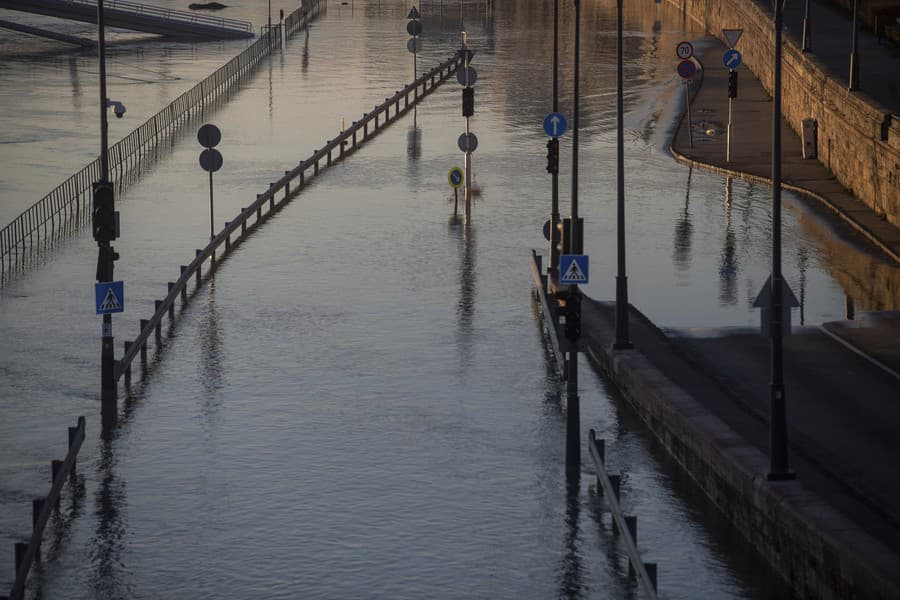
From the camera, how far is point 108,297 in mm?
28562

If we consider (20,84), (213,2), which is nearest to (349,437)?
(20,84)

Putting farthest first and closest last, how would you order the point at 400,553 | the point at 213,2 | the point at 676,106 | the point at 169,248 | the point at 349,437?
the point at 213,2
the point at 676,106
the point at 169,248
the point at 349,437
the point at 400,553

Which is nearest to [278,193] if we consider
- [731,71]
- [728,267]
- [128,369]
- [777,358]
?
[728,267]

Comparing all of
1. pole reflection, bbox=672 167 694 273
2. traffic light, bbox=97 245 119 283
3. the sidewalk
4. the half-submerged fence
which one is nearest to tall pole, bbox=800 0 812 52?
the sidewalk

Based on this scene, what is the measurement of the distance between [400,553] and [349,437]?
564 centimetres

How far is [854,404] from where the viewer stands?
1091 inches

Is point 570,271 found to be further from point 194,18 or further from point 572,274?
point 194,18

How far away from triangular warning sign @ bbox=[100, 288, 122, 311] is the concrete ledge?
9.12 meters

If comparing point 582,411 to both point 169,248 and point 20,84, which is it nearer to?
point 169,248

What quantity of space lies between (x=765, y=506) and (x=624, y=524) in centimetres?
196

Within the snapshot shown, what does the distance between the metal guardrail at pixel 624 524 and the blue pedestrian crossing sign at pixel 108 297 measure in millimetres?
9040

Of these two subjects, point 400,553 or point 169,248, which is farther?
point 169,248

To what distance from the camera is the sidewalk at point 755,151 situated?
45125 mm

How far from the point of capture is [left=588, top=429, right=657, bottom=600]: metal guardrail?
19047 mm
